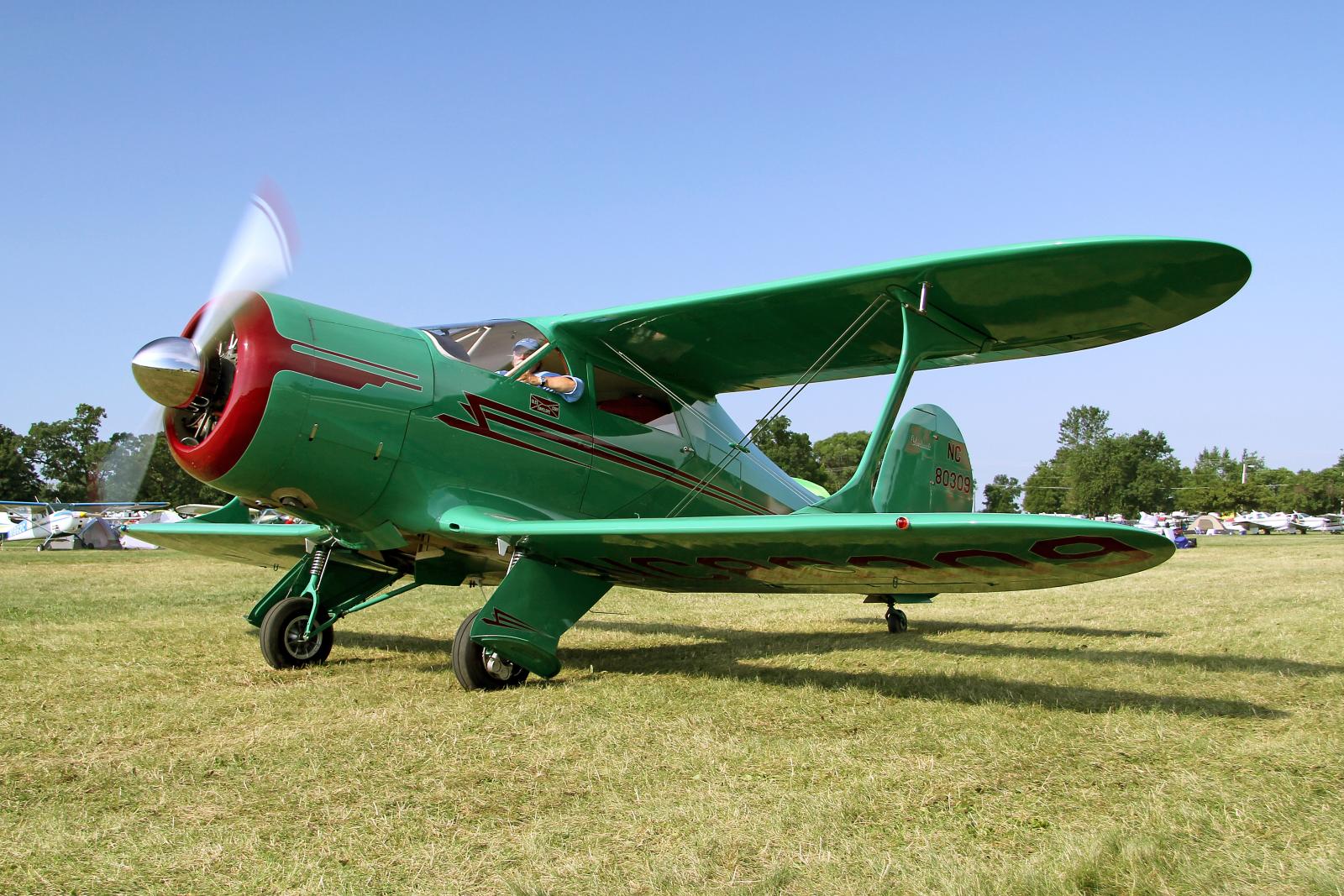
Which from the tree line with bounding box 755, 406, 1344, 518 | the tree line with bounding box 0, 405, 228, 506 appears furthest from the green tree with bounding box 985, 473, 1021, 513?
the tree line with bounding box 0, 405, 228, 506

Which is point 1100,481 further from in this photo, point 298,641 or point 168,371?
point 168,371

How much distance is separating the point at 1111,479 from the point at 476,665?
286 ft

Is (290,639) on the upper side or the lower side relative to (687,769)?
lower

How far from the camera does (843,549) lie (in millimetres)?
4973

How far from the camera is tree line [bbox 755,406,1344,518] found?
78500 mm

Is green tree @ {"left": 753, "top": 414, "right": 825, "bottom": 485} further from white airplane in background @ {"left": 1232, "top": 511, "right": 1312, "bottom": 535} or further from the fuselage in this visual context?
the fuselage

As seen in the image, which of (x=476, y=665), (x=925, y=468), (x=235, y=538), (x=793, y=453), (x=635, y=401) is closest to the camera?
(x=476, y=665)

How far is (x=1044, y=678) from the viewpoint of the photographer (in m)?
5.79

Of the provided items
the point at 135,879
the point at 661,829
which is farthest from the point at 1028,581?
the point at 135,879

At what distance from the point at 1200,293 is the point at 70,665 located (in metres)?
7.45

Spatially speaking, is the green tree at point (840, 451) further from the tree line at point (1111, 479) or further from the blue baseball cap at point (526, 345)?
the blue baseball cap at point (526, 345)

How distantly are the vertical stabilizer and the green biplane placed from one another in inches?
50.7

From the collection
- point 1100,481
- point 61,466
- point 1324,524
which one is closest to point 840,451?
point 1100,481

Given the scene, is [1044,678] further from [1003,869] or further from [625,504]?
[1003,869]
